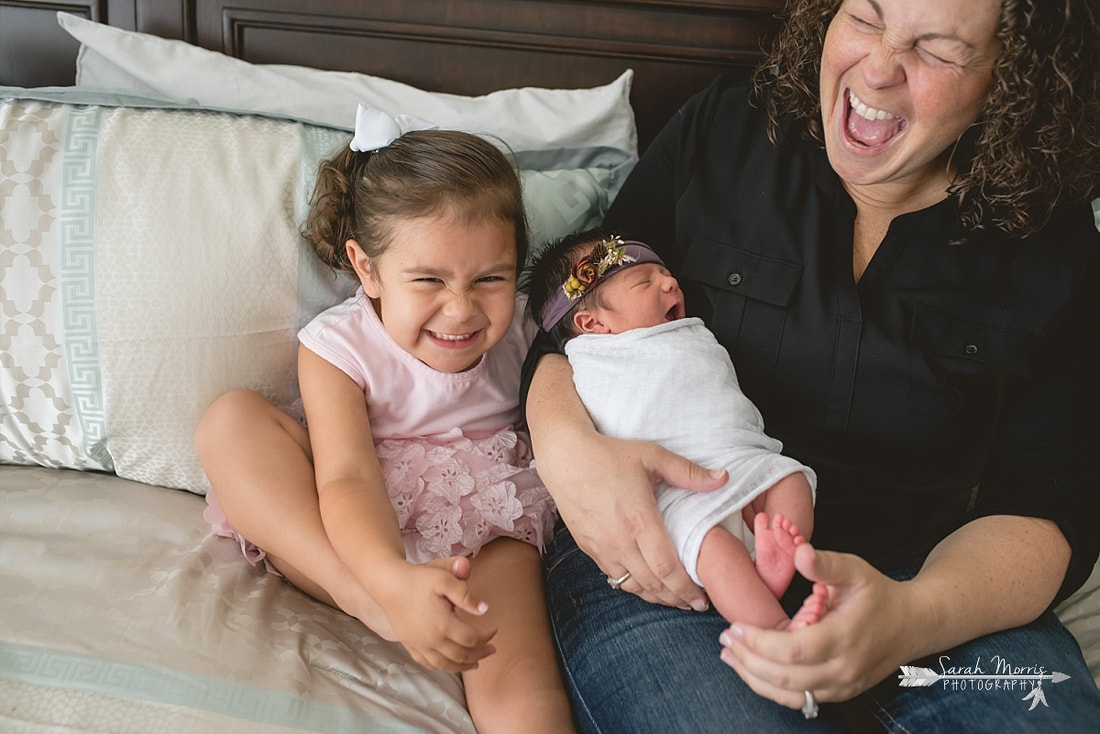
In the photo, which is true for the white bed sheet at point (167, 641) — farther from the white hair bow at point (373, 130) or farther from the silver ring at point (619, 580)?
the white hair bow at point (373, 130)

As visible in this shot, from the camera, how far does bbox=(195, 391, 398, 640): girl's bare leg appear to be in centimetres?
→ 129

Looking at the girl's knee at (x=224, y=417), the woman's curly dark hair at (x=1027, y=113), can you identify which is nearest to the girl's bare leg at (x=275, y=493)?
the girl's knee at (x=224, y=417)

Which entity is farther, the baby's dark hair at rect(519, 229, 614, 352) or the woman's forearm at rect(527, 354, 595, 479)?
the baby's dark hair at rect(519, 229, 614, 352)

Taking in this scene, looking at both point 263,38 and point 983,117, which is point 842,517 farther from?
point 263,38

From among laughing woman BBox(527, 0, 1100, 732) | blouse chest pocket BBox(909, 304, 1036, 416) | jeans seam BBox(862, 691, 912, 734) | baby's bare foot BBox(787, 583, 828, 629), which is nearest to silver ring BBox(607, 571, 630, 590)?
laughing woman BBox(527, 0, 1100, 732)

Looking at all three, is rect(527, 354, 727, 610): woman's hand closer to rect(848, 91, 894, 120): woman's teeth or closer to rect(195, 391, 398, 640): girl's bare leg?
rect(195, 391, 398, 640): girl's bare leg

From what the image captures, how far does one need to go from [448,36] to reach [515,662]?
49.7 inches

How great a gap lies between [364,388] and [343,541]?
1.08 ft

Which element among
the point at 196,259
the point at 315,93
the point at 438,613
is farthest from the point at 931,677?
the point at 315,93

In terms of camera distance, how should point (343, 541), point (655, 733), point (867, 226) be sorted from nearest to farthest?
point (655, 733) → point (343, 541) → point (867, 226)

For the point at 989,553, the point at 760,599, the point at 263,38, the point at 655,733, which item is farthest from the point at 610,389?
the point at 263,38

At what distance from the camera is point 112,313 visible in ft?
4.77

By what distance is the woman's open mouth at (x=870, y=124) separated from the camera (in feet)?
4.23

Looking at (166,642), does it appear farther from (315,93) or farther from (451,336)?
(315,93)
